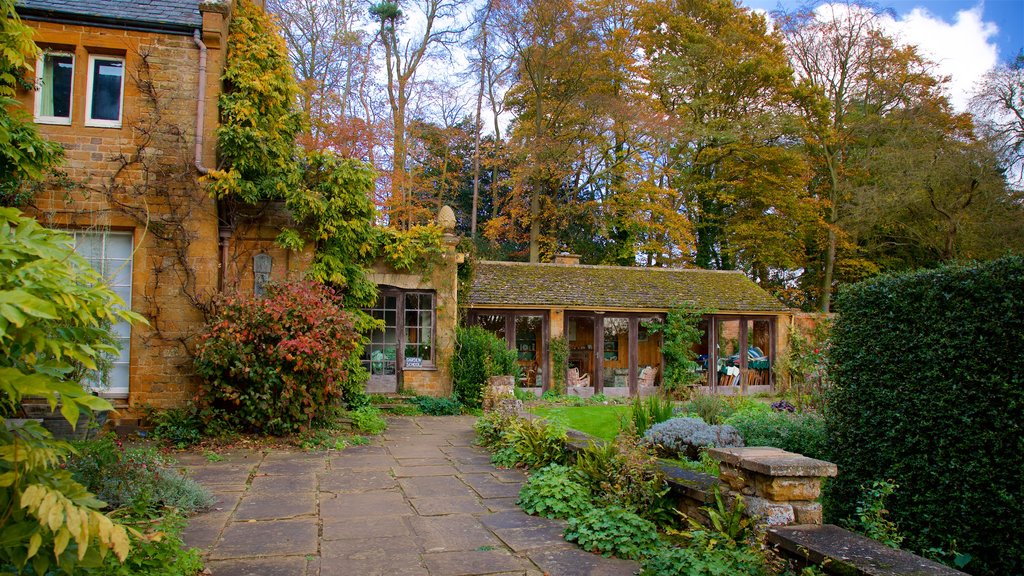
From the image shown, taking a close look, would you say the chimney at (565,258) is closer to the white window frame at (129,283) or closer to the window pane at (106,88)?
the white window frame at (129,283)

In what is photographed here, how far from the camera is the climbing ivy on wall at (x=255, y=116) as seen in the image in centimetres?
1030

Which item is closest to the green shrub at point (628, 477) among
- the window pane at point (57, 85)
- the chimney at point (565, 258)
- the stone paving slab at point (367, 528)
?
the stone paving slab at point (367, 528)

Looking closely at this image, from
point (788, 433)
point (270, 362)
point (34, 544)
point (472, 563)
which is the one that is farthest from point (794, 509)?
point (270, 362)

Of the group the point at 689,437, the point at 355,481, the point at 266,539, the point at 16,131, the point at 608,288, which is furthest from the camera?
the point at 608,288

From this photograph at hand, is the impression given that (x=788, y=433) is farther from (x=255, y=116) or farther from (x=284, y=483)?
(x=255, y=116)

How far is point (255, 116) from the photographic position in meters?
10.5

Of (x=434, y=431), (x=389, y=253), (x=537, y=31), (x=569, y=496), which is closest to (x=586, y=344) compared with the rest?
(x=389, y=253)

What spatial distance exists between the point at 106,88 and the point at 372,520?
334 inches

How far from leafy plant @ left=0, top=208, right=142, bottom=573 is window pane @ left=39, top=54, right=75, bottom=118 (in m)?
9.42

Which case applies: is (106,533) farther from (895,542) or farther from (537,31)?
(537,31)

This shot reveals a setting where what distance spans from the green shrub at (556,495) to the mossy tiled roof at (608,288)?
10.9 metres

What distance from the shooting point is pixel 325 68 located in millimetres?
22438

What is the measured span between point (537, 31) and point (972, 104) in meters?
15.4

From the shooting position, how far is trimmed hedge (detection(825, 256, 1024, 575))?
4.62 metres
